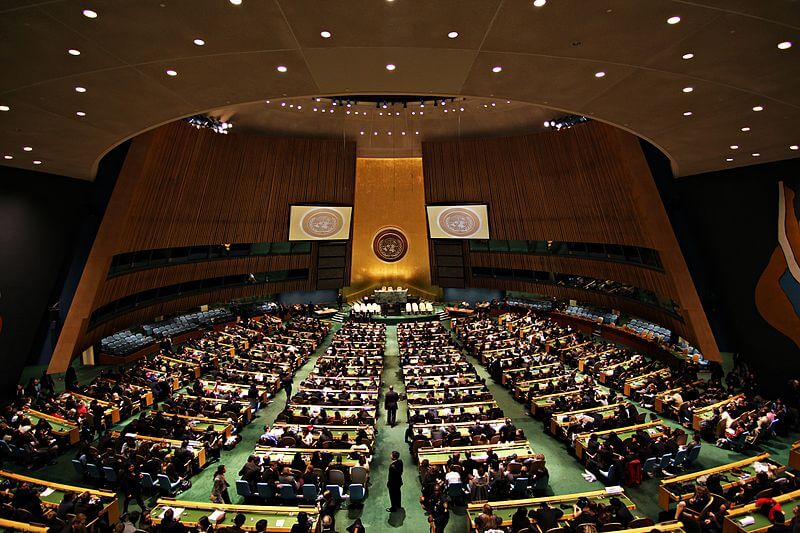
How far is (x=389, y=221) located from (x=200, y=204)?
13.5 metres

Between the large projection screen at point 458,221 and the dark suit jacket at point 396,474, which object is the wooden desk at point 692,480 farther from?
the large projection screen at point 458,221

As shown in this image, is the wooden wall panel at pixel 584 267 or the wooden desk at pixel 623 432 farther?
the wooden wall panel at pixel 584 267

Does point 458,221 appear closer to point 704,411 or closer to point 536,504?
point 704,411

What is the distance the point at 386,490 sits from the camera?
28.7 ft

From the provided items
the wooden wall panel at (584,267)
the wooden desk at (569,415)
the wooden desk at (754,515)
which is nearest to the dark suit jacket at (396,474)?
the wooden desk at (569,415)

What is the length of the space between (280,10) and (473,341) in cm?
1653

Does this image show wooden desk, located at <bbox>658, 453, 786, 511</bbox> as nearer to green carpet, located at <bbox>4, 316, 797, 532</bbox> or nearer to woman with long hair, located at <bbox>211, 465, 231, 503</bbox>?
green carpet, located at <bbox>4, 316, 797, 532</bbox>

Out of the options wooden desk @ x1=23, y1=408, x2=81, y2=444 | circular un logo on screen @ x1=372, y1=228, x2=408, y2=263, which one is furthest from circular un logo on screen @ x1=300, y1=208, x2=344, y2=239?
wooden desk @ x1=23, y1=408, x2=81, y2=444

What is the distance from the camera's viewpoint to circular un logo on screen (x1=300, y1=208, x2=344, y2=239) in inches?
1005

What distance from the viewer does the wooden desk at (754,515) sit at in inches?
247

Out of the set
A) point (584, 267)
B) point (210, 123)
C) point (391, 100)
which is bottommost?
point (584, 267)

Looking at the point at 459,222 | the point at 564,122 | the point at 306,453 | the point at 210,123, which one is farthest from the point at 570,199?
the point at 210,123

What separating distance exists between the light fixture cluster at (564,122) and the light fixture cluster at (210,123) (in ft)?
55.4

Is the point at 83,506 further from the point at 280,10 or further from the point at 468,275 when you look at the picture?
the point at 468,275
